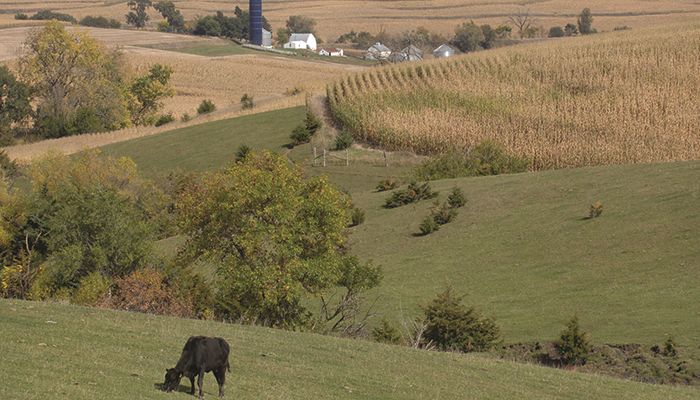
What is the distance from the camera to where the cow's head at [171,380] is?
2161 cm

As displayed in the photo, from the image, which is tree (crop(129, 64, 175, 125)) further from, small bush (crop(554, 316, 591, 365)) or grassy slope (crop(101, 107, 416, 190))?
small bush (crop(554, 316, 591, 365))

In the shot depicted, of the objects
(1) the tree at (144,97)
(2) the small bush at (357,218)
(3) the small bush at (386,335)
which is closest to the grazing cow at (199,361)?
(3) the small bush at (386,335)

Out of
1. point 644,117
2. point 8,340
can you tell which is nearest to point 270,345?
point 8,340

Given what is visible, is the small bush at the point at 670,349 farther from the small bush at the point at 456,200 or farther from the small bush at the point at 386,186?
the small bush at the point at 386,186

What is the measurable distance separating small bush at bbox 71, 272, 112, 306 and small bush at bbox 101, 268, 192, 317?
39 cm

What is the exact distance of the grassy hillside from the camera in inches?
→ 1677

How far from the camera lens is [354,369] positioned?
27453 mm

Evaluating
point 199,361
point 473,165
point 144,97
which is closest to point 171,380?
point 199,361

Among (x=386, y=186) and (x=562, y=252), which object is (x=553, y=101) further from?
(x=562, y=252)

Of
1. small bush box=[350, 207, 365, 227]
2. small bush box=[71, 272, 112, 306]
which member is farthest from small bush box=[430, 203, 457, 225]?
small bush box=[71, 272, 112, 306]

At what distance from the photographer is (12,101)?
127 meters

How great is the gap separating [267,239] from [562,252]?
48.6ft

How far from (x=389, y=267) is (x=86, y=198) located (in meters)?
14.1

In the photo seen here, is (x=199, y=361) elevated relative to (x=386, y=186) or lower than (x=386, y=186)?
elevated
